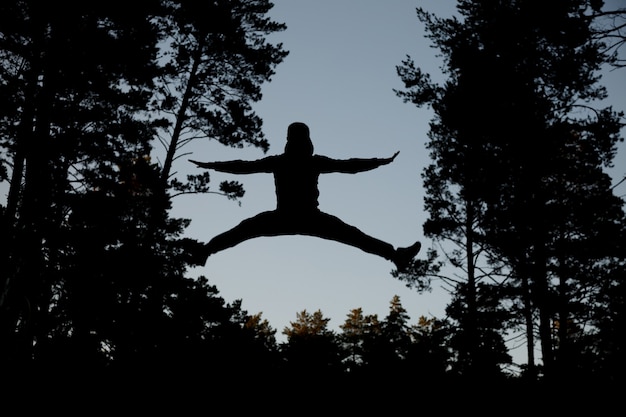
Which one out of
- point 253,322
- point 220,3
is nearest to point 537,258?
point 220,3

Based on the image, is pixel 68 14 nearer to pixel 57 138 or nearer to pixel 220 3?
pixel 57 138

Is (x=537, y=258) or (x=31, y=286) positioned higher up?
(x=537, y=258)

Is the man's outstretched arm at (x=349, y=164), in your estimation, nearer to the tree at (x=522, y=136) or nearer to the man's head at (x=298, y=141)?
the man's head at (x=298, y=141)

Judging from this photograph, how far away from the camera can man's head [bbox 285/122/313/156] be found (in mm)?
5406

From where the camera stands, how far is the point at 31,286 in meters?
9.47

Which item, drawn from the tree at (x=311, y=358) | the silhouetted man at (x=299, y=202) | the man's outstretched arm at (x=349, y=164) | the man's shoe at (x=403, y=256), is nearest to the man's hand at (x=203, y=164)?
the silhouetted man at (x=299, y=202)

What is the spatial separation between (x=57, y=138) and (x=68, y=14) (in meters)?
2.99

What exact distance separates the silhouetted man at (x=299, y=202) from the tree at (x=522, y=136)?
6.53m

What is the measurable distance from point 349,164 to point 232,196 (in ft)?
27.1

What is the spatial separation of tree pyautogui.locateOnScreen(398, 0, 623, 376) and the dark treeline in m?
0.05

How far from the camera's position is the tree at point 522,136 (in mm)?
Result: 11680

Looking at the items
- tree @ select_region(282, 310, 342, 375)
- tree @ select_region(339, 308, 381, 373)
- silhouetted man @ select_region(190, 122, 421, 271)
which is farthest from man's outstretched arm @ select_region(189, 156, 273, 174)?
tree @ select_region(339, 308, 381, 373)

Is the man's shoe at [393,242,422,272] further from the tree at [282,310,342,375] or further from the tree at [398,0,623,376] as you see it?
the tree at [398,0,623,376]

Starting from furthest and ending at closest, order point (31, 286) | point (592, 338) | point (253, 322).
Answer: point (253, 322), point (592, 338), point (31, 286)
